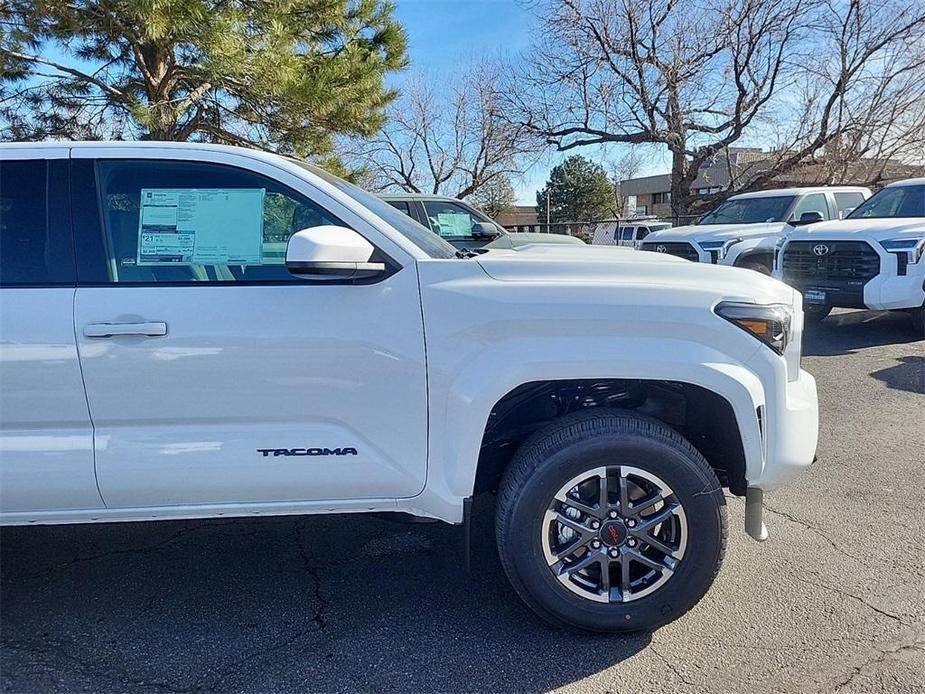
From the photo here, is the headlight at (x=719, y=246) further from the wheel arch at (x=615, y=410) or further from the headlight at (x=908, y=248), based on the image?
the wheel arch at (x=615, y=410)

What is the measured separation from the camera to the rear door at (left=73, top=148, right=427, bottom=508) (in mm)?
2330

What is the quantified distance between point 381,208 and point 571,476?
4.76ft

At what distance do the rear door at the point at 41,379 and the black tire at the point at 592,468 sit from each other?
1592 millimetres

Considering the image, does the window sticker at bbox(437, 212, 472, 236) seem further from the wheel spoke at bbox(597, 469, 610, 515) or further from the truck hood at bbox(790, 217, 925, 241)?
the wheel spoke at bbox(597, 469, 610, 515)

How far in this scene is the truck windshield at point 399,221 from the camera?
2.70 metres

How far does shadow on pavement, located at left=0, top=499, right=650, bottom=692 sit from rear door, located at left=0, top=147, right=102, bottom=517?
631mm

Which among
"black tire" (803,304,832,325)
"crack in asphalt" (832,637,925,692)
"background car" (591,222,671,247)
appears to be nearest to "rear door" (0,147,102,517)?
"crack in asphalt" (832,637,925,692)

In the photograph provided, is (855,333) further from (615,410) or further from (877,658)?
(615,410)

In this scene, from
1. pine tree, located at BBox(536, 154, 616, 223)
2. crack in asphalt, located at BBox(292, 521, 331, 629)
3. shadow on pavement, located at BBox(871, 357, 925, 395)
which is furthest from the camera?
pine tree, located at BBox(536, 154, 616, 223)

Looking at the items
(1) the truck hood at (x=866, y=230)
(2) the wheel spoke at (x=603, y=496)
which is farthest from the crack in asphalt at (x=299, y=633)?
(1) the truck hood at (x=866, y=230)

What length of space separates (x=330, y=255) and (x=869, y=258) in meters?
7.78

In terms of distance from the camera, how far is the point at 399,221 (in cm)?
286

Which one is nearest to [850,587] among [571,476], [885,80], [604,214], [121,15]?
[571,476]

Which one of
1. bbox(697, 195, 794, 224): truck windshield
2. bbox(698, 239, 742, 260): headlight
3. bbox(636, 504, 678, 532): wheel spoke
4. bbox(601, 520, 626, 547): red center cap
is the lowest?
bbox(601, 520, 626, 547): red center cap
